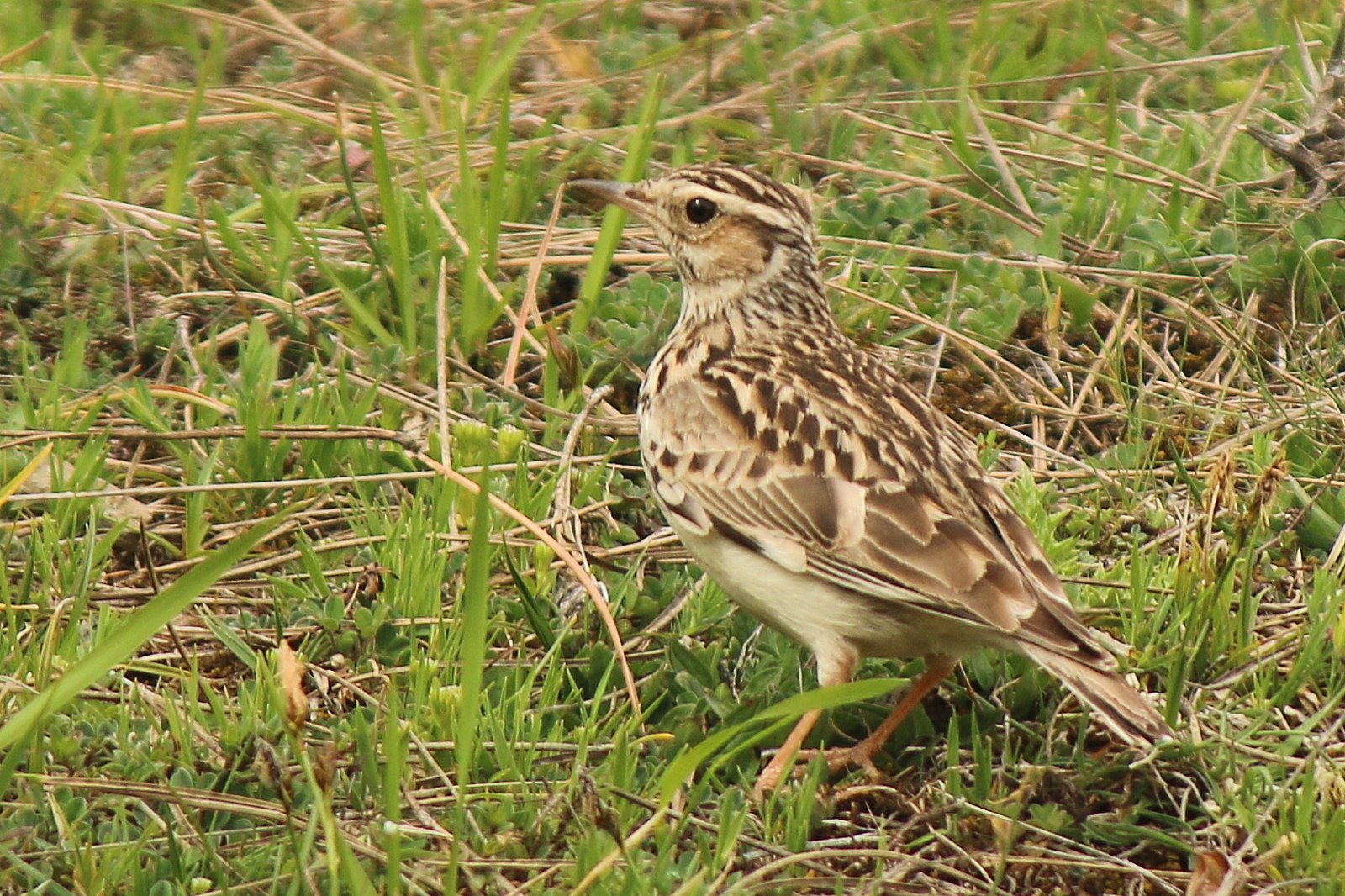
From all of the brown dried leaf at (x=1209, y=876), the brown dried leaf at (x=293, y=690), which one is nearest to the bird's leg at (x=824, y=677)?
the brown dried leaf at (x=1209, y=876)

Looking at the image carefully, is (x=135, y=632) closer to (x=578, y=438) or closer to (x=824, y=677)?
(x=824, y=677)

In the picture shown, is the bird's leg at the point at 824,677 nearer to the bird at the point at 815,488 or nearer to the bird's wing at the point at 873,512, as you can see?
the bird at the point at 815,488

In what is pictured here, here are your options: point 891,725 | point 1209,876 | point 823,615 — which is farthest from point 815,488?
point 1209,876

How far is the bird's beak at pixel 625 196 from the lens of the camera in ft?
19.8

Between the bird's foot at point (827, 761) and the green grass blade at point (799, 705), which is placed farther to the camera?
the bird's foot at point (827, 761)

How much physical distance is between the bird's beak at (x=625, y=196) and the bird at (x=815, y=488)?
11mm

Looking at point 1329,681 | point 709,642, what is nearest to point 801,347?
point 709,642

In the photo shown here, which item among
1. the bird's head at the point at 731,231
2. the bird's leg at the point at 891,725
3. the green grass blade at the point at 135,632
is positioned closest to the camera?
the green grass blade at the point at 135,632

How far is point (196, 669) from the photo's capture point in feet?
17.0

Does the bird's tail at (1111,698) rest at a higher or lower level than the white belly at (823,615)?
higher

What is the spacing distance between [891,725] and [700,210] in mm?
1766

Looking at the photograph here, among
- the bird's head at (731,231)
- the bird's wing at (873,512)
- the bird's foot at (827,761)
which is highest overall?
the bird's head at (731,231)

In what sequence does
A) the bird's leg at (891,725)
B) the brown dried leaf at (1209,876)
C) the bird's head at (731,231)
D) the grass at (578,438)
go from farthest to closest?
the bird's head at (731,231), the bird's leg at (891,725), the grass at (578,438), the brown dried leaf at (1209,876)

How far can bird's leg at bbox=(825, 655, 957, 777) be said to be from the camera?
16.6ft
